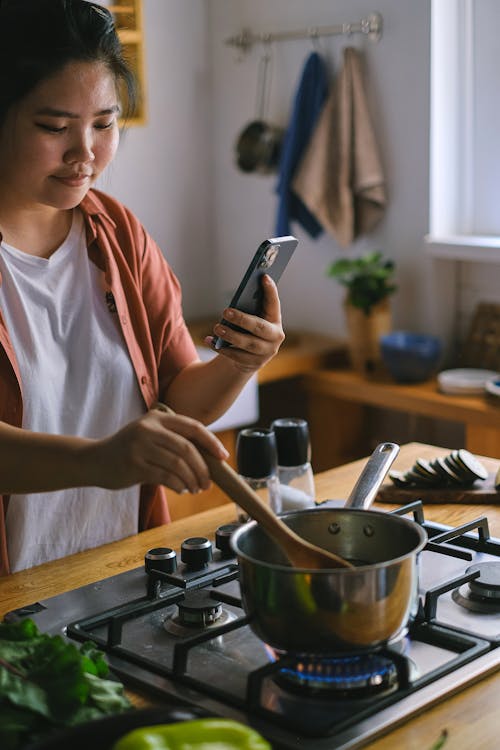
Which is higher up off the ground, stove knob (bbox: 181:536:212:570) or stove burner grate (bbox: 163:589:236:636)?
stove knob (bbox: 181:536:212:570)

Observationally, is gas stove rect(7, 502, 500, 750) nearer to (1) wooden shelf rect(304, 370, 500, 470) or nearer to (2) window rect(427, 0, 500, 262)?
(1) wooden shelf rect(304, 370, 500, 470)

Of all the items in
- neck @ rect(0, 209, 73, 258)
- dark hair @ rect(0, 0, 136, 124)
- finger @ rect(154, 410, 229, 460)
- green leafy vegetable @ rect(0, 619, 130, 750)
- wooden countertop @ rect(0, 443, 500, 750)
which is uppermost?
dark hair @ rect(0, 0, 136, 124)

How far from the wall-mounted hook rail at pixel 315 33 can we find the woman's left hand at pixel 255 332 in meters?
1.91

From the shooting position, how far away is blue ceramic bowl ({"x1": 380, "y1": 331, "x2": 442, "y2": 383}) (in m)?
3.14

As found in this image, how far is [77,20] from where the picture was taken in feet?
5.09

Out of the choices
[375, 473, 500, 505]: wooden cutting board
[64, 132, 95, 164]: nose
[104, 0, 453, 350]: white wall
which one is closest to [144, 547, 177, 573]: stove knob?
[375, 473, 500, 505]: wooden cutting board

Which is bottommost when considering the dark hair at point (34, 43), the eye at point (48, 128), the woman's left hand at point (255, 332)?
the woman's left hand at point (255, 332)

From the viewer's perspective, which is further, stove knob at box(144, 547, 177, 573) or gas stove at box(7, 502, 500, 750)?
stove knob at box(144, 547, 177, 573)

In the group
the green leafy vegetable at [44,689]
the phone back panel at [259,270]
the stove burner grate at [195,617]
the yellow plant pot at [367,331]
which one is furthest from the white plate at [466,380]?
the green leafy vegetable at [44,689]

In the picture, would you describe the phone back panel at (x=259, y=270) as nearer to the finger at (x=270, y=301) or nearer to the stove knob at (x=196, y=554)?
the finger at (x=270, y=301)

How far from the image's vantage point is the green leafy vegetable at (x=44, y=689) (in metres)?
0.92

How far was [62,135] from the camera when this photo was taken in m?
1.54

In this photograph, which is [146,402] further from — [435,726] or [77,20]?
[435,726]

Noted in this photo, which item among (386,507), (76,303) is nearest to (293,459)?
(386,507)
